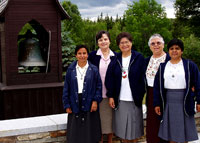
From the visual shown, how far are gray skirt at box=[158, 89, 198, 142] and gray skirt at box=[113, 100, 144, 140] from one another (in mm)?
396

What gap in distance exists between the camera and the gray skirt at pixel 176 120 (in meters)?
3.41

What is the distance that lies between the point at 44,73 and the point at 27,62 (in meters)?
0.49

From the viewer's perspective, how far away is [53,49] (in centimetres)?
618

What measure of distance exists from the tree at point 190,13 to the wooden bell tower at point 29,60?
22419mm

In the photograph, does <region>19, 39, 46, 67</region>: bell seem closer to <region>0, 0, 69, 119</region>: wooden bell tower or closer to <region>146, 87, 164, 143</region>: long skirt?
<region>0, 0, 69, 119</region>: wooden bell tower

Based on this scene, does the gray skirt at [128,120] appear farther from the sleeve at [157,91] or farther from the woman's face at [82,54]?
the woman's face at [82,54]

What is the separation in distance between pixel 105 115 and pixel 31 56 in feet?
9.67

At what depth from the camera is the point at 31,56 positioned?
6.32m

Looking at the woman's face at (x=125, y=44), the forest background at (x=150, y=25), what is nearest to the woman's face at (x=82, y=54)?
the woman's face at (x=125, y=44)

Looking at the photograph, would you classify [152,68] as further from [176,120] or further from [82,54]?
[82,54]

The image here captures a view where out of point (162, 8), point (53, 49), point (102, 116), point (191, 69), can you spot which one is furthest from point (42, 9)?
point (162, 8)

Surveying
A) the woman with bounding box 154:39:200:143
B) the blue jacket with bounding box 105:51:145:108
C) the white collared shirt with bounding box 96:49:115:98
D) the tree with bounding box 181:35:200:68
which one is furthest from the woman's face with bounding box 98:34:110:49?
the tree with bounding box 181:35:200:68

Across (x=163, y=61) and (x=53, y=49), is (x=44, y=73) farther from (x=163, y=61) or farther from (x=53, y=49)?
(x=163, y=61)

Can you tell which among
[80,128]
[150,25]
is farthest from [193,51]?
[80,128]
